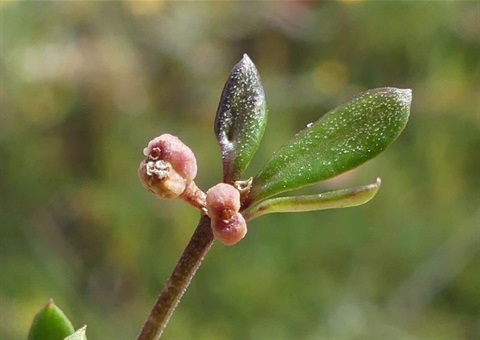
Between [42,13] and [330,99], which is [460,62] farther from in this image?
[42,13]

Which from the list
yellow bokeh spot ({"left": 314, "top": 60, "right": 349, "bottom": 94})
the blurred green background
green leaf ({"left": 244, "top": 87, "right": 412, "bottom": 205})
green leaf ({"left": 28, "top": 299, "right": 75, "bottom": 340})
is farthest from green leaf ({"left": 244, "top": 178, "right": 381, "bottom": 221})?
yellow bokeh spot ({"left": 314, "top": 60, "right": 349, "bottom": 94})

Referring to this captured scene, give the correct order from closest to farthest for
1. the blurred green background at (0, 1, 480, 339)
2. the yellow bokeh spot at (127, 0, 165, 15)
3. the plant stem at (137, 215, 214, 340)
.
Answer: the plant stem at (137, 215, 214, 340) < the blurred green background at (0, 1, 480, 339) < the yellow bokeh spot at (127, 0, 165, 15)

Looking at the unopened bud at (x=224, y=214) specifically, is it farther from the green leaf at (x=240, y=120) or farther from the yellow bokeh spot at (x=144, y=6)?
the yellow bokeh spot at (x=144, y=6)

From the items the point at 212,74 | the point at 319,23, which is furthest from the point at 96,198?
the point at 319,23

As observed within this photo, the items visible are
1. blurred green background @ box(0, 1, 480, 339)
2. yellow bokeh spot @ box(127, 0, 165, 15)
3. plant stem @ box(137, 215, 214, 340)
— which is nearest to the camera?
plant stem @ box(137, 215, 214, 340)

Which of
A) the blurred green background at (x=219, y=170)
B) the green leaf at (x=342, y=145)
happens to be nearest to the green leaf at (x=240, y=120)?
the green leaf at (x=342, y=145)

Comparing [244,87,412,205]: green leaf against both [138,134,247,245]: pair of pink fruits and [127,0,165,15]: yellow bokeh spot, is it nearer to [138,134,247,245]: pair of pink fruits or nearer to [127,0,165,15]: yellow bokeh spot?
[138,134,247,245]: pair of pink fruits

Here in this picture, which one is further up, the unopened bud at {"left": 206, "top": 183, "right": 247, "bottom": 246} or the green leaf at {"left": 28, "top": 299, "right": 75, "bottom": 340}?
the unopened bud at {"left": 206, "top": 183, "right": 247, "bottom": 246}
